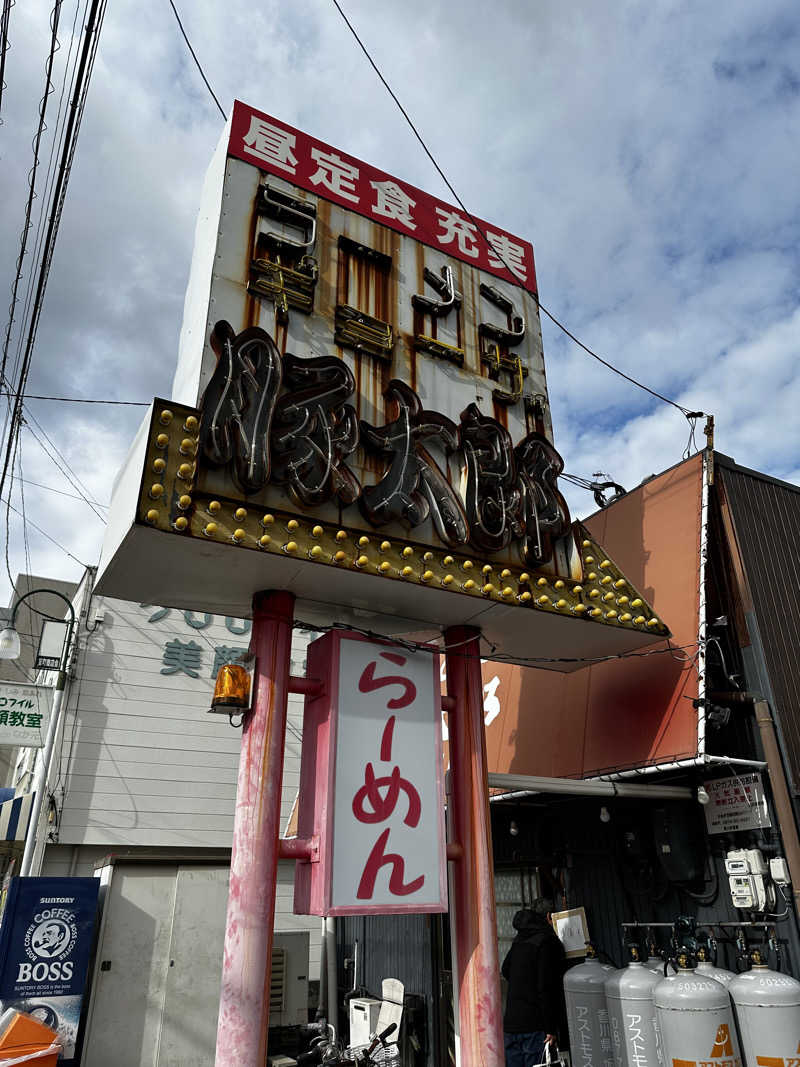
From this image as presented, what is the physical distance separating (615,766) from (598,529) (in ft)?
12.3

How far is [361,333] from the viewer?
7.16 metres

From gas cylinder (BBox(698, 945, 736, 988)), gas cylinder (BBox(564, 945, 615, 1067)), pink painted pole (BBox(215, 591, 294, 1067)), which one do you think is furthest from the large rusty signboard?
gas cylinder (BBox(564, 945, 615, 1067))

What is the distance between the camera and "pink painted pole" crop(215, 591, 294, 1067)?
16.1 feet

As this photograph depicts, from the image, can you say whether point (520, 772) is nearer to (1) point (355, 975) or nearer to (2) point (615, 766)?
(2) point (615, 766)

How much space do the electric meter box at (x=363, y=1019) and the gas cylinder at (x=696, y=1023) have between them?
5.05 metres

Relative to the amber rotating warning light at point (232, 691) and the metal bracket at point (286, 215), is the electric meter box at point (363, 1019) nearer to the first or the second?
the amber rotating warning light at point (232, 691)

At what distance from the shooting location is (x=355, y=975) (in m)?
11.8

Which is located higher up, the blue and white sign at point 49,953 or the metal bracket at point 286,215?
the metal bracket at point 286,215

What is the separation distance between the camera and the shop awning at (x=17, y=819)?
13070 millimetres

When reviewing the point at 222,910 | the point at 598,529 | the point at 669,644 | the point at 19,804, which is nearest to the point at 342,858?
the point at 669,644

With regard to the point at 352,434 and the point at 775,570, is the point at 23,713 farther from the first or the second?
the point at 775,570

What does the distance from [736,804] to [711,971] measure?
5.25 ft

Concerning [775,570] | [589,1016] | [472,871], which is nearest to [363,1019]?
[589,1016]

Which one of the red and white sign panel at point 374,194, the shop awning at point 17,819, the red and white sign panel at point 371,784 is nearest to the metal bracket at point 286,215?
the red and white sign panel at point 374,194
